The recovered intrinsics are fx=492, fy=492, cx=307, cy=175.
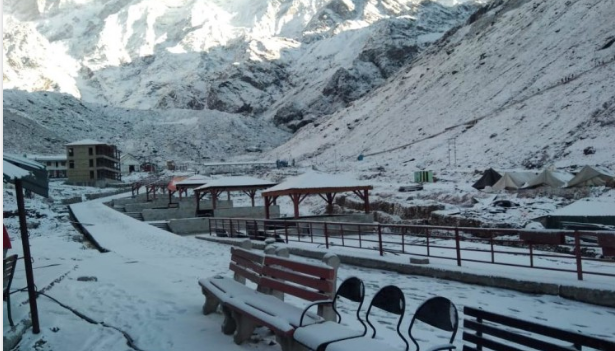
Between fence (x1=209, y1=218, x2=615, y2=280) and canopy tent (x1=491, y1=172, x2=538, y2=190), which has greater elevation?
canopy tent (x1=491, y1=172, x2=538, y2=190)

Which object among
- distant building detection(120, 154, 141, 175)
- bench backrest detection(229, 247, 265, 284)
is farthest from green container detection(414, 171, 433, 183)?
distant building detection(120, 154, 141, 175)

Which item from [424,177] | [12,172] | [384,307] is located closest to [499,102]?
[424,177]

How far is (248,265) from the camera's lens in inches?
234

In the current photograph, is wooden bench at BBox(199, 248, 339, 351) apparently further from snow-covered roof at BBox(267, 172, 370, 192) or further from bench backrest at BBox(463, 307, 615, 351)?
snow-covered roof at BBox(267, 172, 370, 192)

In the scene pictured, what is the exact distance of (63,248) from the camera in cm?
1473

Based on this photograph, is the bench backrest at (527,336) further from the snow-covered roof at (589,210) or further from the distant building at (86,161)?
A: the distant building at (86,161)

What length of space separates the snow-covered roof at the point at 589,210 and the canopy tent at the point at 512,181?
33.5 feet

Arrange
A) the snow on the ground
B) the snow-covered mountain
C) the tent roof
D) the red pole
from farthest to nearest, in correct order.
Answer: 1. the snow-covered mountain
2. the tent roof
3. the snow on the ground
4. the red pole

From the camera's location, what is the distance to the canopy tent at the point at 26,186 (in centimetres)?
461

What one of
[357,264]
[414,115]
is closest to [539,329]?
[357,264]

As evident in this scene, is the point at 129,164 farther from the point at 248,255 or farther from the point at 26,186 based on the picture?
the point at 26,186

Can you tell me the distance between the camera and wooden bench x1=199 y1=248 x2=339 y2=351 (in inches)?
174

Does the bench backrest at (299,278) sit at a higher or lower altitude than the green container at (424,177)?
lower

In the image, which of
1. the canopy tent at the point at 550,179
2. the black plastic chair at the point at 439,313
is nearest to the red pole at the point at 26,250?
the black plastic chair at the point at 439,313
